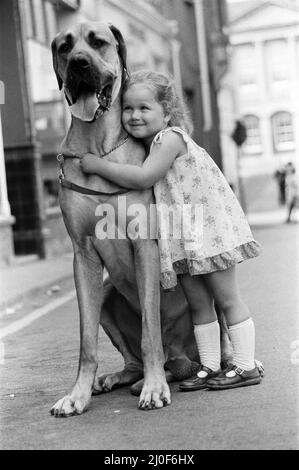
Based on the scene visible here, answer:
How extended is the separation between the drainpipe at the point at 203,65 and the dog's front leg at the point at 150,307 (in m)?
28.7

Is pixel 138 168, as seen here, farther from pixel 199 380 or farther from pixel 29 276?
pixel 29 276

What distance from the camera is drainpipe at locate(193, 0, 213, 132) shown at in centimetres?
3338

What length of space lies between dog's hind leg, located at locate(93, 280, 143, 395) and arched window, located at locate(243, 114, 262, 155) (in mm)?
64747

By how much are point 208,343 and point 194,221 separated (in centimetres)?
60

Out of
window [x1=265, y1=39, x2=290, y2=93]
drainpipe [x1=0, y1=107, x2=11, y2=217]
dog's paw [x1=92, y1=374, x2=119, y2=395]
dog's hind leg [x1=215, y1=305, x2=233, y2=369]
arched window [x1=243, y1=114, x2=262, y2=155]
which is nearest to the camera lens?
dog's paw [x1=92, y1=374, x2=119, y2=395]

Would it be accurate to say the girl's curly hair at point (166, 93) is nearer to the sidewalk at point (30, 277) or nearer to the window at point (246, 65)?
the sidewalk at point (30, 277)

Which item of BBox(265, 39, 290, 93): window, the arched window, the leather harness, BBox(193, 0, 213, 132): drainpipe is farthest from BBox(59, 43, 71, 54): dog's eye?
BBox(265, 39, 290, 93): window

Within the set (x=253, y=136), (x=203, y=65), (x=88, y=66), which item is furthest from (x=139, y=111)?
(x=253, y=136)

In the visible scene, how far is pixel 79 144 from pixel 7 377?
183 cm

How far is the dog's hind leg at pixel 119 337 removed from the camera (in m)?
5.09

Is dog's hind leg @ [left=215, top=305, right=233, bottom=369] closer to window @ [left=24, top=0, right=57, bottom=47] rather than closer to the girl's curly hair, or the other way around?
the girl's curly hair

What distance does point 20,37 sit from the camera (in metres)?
17.1

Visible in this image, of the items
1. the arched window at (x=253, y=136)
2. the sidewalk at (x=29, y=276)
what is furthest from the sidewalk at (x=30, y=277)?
the arched window at (x=253, y=136)
